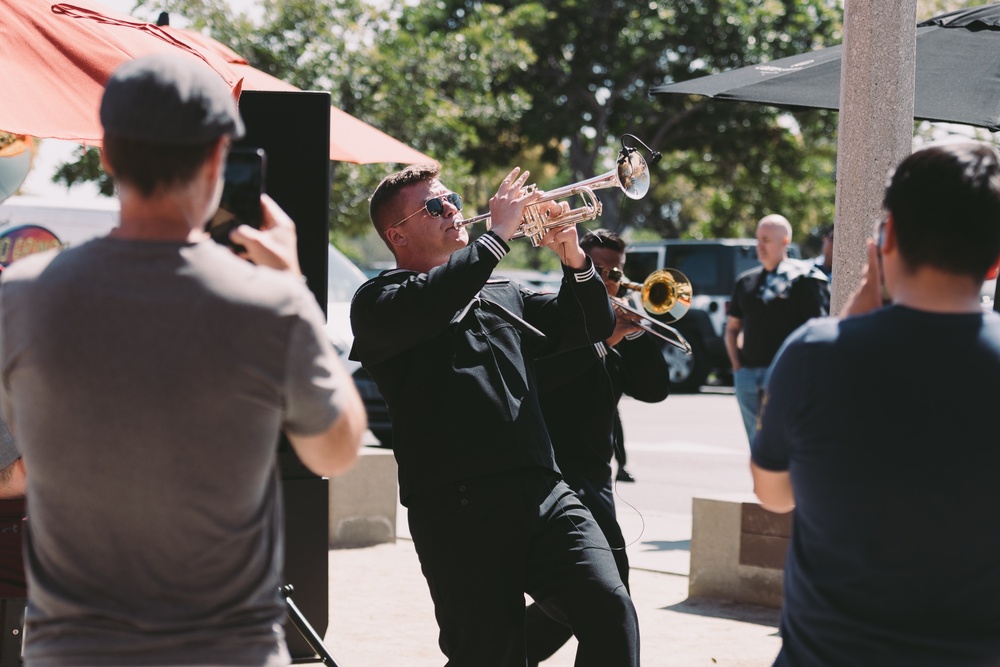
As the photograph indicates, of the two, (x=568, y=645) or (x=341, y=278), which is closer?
(x=568, y=645)

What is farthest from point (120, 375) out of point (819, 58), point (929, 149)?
point (819, 58)

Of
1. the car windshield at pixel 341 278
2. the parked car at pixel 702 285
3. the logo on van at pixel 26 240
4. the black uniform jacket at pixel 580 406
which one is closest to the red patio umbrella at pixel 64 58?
the black uniform jacket at pixel 580 406

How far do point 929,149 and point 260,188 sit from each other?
1.18 m

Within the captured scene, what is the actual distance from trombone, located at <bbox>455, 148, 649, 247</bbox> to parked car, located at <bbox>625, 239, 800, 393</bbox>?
1359 centimetres

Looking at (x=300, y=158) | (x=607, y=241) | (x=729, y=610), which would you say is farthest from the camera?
(x=729, y=610)

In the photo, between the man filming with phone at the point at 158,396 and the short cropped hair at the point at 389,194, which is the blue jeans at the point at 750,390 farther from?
the man filming with phone at the point at 158,396

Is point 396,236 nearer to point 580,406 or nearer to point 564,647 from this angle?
point 580,406

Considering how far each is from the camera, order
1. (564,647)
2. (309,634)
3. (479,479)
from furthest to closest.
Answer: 1. (564,647)
2. (309,634)
3. (479,479)

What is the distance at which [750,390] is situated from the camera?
9156mm

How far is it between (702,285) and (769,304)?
995 centimetres

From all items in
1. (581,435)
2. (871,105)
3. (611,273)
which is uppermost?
(871,105)

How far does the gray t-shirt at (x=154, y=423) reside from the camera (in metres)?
1.94

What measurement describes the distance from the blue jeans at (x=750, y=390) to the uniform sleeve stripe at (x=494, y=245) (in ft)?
18.4

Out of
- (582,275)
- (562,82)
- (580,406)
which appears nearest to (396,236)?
(582,275)
